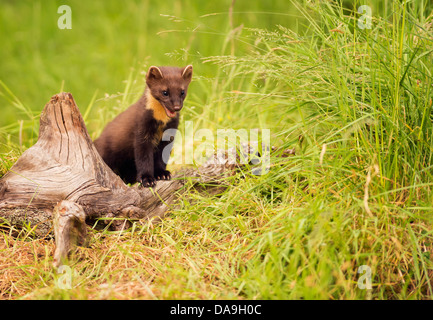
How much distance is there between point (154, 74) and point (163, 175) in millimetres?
976

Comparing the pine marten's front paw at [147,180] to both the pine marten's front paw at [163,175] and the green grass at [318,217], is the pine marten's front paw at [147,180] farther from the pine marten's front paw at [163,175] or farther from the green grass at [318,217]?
the green grass at [318,217]

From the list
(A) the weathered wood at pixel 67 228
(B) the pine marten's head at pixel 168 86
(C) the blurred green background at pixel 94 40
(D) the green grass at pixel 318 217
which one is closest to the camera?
(D) the green grass at pixel 318 217

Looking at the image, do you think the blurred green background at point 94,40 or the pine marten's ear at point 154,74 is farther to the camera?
the blurred green background at point 94,40

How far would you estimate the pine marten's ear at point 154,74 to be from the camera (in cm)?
470

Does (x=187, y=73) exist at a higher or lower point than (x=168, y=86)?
higher

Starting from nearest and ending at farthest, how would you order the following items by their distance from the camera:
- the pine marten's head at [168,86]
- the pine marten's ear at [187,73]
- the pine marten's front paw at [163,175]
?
the pine marten's head at [168,86]
the pine marten's ear at [187,73]
the pine marten's front paw at [163,175]

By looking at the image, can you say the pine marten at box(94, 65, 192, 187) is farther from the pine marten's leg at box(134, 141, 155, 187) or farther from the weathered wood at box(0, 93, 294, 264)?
the weathered wood at box(0, 93, 294, 264)

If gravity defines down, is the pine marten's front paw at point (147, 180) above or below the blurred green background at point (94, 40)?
below

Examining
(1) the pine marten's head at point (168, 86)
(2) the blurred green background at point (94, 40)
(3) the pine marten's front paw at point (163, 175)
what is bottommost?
(3) the pine marten's front paw at point (163, 175)

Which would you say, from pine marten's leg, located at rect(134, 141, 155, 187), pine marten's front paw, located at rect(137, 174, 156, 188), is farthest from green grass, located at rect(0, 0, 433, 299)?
pine marten's leg, located at rect(134, 141, 155, 187)

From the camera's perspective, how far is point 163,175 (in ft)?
16.4

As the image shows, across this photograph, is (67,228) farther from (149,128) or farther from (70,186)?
(149,128)

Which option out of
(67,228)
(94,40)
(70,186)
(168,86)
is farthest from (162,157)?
(94,40)

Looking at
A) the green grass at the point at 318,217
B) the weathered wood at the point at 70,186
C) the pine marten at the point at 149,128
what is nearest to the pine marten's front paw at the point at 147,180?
the pine marten at the point at 149,128
